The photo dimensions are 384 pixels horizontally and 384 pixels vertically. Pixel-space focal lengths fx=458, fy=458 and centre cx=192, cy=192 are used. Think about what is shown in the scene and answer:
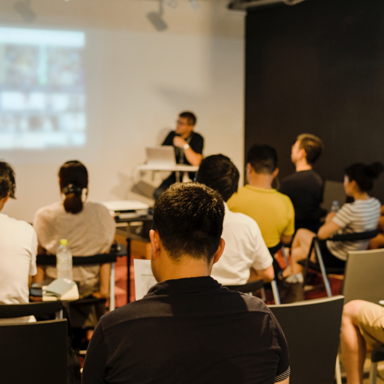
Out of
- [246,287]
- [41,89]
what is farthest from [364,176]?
[41,89]

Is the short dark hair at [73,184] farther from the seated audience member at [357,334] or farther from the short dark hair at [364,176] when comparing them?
the short dark hair at [364,176]

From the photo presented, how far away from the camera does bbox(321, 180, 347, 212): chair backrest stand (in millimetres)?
4832

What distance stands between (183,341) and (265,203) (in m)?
2.08

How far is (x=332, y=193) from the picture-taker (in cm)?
501

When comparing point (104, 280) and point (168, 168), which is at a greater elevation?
point (168, 168)

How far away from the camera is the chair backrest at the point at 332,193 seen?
4832 millimetres

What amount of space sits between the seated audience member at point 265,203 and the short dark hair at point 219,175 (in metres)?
0.54

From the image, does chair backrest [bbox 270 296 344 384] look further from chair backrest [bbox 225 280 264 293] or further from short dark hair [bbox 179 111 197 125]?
short dark hair [bbox 179 111 197 125]

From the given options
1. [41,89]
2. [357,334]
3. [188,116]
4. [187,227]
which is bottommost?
[357,334]

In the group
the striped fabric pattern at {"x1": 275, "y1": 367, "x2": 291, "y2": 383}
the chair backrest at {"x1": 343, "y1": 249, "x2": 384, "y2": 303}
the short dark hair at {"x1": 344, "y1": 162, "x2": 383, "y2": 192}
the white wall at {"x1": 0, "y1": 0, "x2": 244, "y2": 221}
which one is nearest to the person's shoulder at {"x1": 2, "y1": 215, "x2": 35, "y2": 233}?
the striped fabric pattern at {"x1": 275, "y1": 367, "x2": 291, "y2": 383}

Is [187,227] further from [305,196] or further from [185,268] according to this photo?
[305,196]

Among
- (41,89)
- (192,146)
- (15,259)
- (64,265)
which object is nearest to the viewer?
(15,259)

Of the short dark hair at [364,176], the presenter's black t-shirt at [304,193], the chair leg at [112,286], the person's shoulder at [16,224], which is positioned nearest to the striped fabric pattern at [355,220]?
the short dark hair at [364,176]

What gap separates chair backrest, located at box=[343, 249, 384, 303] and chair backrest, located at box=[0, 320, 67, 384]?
4.61 feet
